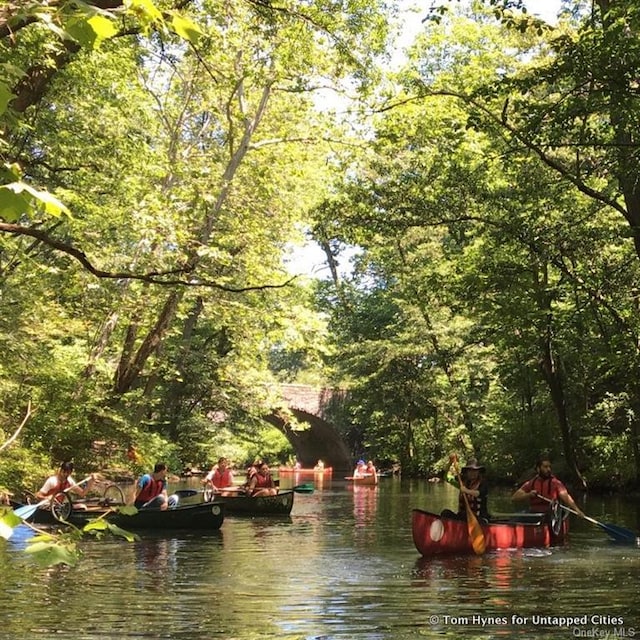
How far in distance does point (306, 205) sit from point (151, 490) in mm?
10193

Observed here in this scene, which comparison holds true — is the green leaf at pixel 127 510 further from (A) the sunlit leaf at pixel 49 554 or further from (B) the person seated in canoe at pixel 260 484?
(B) the person seated in canoe at pixel 260 484

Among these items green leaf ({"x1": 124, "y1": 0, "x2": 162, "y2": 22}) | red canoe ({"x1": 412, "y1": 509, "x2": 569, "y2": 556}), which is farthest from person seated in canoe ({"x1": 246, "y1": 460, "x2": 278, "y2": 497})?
green leaf ({"x1": 124, "y1": 0, "x2": 162, "y2": 22})

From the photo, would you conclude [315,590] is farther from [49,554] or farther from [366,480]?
[366,480]

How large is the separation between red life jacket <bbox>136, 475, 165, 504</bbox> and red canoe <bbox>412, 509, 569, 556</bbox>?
515cm

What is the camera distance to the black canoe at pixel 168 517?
42.0 feet

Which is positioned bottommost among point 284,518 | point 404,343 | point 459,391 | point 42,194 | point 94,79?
point 284,518

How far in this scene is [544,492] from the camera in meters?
12.5

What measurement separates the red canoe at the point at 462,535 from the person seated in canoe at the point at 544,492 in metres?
0.82

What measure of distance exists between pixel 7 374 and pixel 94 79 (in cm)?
606

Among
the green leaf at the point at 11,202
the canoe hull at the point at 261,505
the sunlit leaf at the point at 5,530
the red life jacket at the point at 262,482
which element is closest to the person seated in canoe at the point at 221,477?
the red life jacket at the point at 262,482

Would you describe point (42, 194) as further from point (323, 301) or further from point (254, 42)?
point (323, 301)

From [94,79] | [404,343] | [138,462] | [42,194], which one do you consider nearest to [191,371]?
[138,462]

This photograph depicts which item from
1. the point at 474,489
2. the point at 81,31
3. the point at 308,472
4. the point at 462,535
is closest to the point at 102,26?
the point at 81,31

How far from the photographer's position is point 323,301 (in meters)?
36.2
